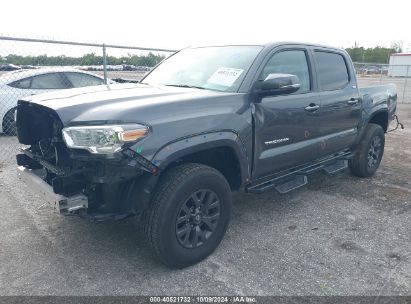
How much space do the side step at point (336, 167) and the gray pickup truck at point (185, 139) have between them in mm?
368

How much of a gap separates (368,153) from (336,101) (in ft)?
4.77

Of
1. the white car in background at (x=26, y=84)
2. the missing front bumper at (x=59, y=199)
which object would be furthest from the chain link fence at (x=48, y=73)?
the missing front bumper at (x=59, y=199)

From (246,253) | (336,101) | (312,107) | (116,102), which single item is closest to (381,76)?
(336,101)

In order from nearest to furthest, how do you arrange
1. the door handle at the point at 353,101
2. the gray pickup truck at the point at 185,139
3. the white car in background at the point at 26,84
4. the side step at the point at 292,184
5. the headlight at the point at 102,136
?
the headlight at the point at 102,136 → the gray pickup truck at the point at 185,139 → the side step at the point at 292,184 → the door handle at the point at 353,101 → the white car in background at the point at 26,84

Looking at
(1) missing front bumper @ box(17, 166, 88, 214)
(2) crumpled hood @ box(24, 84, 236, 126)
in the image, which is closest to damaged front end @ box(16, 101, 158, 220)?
(1) missing front bumper @ box(17, 166, 88, 214)

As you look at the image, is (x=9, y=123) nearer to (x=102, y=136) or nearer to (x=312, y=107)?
(x=102, y=136)

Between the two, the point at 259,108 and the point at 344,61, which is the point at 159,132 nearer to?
the point at 259,108

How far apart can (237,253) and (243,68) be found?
1719 mm

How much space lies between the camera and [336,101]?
4.54m

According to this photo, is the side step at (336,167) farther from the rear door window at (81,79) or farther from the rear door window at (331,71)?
the rear door window at (81,79)

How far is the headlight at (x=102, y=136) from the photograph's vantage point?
8.48 feet

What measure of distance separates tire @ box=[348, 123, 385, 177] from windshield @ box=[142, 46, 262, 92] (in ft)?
8.36

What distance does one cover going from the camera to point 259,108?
3488 mm

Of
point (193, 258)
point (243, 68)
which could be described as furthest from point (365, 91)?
point (193, 258)
